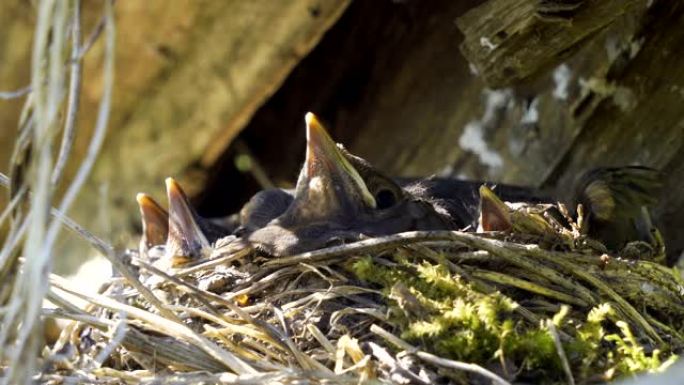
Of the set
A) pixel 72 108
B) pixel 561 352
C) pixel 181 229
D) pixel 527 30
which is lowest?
pixel 561 352

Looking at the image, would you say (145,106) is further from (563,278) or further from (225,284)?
(563,278)

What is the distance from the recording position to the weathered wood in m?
2.72

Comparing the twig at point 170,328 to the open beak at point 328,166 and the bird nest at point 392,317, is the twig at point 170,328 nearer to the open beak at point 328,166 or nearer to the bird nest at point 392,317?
the bird nest at point 392,317

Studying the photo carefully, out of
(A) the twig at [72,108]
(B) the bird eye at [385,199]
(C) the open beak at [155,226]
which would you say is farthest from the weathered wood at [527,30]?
(A) the twig at [72,108]

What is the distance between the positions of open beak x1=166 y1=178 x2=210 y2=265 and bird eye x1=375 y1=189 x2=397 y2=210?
0.45 metres

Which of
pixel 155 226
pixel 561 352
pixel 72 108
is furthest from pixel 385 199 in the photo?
pixel 72 108

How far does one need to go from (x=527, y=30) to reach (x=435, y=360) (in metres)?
0.92

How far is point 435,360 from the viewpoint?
2.22 meters

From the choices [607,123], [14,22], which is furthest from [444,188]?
[14,22]

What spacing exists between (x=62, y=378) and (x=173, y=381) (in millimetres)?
243

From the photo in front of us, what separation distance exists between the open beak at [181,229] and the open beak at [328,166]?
14.4 inches

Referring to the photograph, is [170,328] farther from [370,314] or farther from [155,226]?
[155,226]

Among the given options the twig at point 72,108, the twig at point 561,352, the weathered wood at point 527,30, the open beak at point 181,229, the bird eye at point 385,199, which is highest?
the twig at point 72,108

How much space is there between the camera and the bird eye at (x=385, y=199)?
2.91 m
